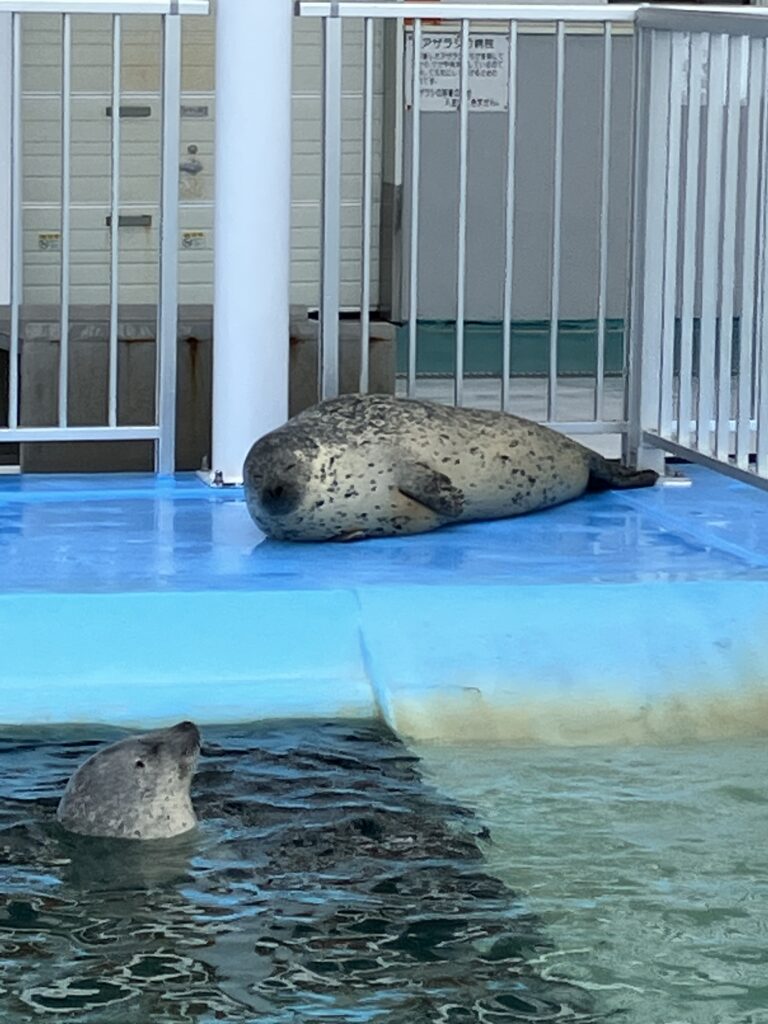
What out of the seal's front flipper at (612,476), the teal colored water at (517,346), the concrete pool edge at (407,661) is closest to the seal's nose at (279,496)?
the concrete pool edge at (407,661)

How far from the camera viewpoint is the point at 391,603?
5051 millimetres

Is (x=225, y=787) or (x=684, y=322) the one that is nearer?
(x=225, y=787)

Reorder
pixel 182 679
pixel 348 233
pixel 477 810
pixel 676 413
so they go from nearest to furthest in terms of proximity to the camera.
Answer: pixel 477 810 → pixel 182 679 → pixel 676 413 → pixel 348 233

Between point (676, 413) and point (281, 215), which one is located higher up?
point (281, 215)

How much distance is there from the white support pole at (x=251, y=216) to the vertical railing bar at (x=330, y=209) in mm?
118

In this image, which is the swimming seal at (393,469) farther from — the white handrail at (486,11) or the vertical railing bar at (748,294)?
the white handrail at (486,11)

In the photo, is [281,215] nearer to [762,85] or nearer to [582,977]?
[762,85]

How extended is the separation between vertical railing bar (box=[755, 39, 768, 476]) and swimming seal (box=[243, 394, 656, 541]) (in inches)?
31.5

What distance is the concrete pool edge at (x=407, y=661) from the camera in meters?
4.82

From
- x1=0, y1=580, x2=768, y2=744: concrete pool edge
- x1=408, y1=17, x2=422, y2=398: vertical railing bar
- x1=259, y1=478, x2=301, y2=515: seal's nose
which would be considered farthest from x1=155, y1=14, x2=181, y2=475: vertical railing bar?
x1=0, y1=580, x2=768, y2=744: concrete pool edge

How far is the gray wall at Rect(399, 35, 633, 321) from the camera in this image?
11.4 metres

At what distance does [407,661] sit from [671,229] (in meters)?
1.93

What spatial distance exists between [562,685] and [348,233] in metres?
6.77

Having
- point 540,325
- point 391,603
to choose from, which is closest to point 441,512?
point 391,603
